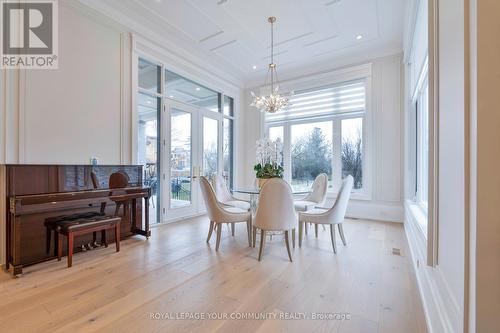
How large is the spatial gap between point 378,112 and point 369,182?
1476 mm

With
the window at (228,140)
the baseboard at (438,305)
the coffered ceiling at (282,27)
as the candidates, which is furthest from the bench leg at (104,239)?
the baseboard at (438,305)

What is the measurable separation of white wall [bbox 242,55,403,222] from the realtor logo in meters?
5.31

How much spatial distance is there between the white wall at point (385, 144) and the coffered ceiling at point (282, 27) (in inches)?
19.1

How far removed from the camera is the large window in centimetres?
510

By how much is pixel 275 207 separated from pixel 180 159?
2.89m

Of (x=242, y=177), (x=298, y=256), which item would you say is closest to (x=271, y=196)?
(x=298, y=256)

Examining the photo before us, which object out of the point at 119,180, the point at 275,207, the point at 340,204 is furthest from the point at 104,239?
the point at 340,204

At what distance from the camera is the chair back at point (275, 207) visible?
2658 mm

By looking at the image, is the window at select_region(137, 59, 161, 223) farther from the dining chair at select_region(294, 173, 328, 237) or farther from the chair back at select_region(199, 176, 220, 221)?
the dining chair at select_region(294, 173, 328, 237)

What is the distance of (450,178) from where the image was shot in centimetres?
123

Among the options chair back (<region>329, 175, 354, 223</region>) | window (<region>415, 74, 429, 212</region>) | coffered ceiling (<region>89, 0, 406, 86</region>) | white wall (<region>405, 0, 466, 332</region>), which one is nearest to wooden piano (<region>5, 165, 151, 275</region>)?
coffered ceiling (<region>89, 0, 406, 86</region>)

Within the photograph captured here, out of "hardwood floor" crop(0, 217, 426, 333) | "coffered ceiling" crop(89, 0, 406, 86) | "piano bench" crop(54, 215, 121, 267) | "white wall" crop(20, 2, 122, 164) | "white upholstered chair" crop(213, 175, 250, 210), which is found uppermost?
"coffered ceiling" crop(89, 0, 406, 86)

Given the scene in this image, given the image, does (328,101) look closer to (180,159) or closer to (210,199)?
(180,159)

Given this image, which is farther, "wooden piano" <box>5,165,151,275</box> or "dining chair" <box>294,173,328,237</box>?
"dining chair" <box>294,173,328,237</box>
